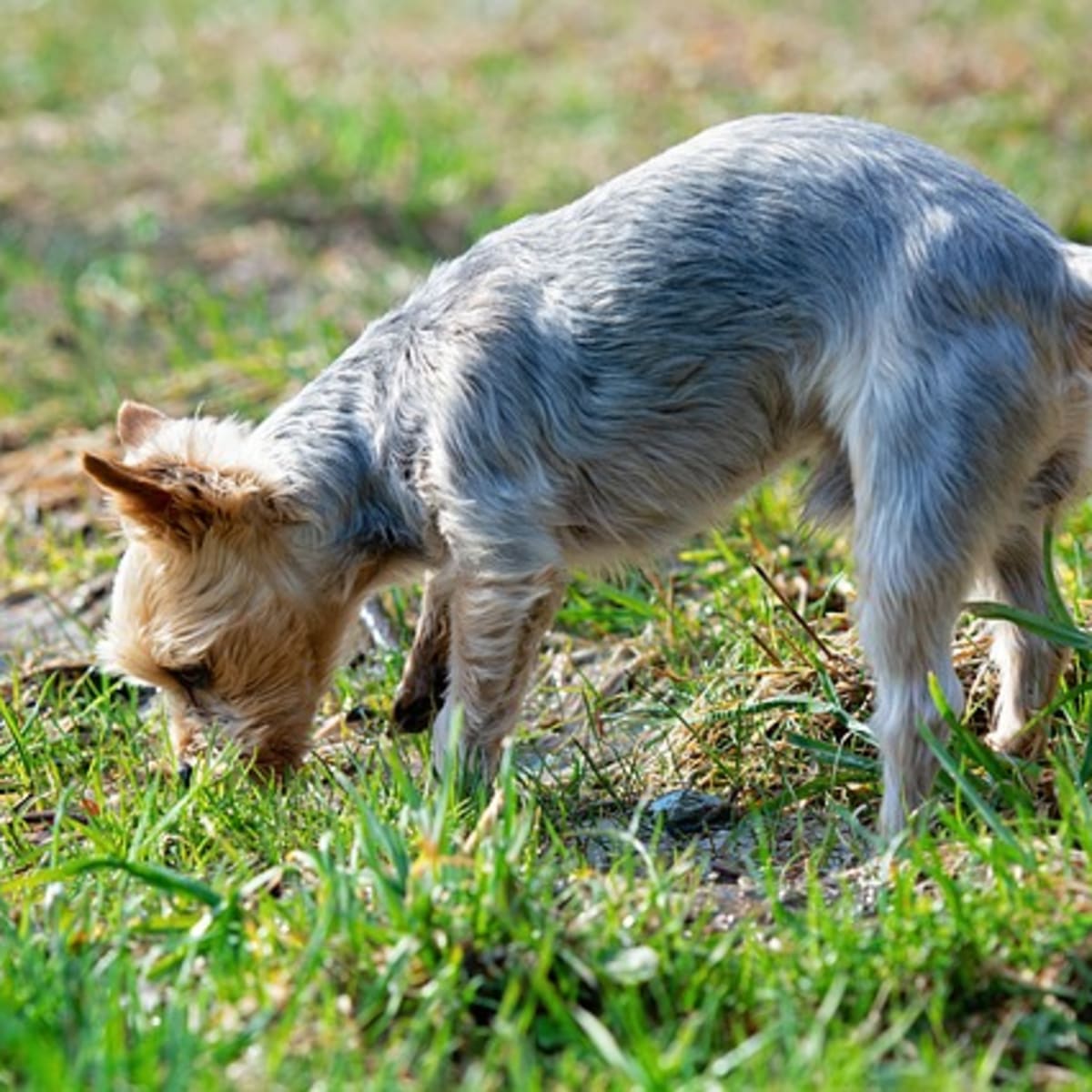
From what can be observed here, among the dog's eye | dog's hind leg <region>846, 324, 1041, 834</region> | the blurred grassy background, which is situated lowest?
the blurred grassy background

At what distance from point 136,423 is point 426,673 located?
921mm

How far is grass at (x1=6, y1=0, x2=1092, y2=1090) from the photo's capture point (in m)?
3.39

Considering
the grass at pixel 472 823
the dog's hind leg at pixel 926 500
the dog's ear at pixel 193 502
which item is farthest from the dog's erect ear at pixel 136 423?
the dog's hind leg at pixel 926 500

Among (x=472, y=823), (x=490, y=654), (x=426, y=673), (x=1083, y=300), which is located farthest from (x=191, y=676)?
(x=1083, y=300)

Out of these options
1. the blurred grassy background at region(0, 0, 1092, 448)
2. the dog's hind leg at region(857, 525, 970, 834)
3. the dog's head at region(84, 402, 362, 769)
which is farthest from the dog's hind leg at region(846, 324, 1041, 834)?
the blurred grassy background at region(0, 0, 1092, 448)

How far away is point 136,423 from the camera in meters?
5.09

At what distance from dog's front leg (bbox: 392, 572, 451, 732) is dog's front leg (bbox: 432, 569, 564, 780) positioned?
334 millimetres

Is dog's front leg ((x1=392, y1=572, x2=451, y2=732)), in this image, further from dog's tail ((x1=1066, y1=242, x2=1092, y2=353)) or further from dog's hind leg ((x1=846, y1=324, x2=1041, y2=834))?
dog's tail ((x1=1066, y1=242, x2=1092, y2=353))

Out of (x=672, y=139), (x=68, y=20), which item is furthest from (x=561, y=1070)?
(x=68, y=20)

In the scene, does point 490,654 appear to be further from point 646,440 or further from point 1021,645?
point 1021,645

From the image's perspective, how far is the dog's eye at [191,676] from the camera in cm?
489

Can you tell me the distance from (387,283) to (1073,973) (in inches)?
206

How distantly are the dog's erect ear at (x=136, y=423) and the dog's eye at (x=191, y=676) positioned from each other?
0.55 m

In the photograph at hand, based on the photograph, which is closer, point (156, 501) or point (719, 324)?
point (719, 324)
